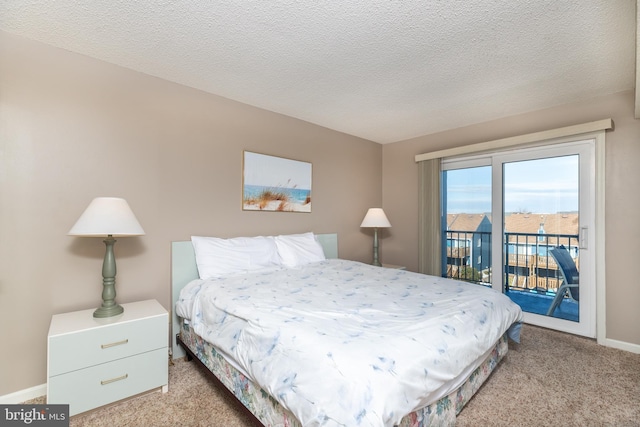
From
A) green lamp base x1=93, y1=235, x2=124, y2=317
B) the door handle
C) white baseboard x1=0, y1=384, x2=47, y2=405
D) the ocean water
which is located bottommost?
white baseboard x1=0, y1=384, x2=47, y2=405

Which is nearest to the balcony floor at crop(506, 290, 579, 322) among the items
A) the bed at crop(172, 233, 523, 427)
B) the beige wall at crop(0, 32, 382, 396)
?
the bed at crop(172, 233, 523, 427)

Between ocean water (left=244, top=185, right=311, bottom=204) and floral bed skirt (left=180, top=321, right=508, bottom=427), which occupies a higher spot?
ocean water (left=244, top=185, right=311, bottom=204)

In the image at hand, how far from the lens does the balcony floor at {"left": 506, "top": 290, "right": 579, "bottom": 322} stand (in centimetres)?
308

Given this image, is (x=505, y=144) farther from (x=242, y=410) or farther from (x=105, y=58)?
(x=105, y=58)

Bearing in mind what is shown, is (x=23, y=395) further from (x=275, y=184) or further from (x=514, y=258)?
(x=514, y=258)

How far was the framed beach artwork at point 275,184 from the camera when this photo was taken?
3.10m

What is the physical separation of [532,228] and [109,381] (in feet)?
13.5

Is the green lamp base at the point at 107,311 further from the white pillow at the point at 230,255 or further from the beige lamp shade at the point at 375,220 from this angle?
the beige lamp shade at the point at 375,220

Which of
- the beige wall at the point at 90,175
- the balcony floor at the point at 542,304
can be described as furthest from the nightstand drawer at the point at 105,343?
the balcony floor at the point at 542,304

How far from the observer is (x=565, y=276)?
124 inches

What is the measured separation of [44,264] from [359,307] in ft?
7.17

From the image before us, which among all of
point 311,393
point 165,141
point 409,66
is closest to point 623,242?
point 409,66

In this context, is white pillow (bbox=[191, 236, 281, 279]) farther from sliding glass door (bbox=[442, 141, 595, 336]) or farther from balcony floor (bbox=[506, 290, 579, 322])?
balcony floor (bbox=[506, 290, 579, 322])

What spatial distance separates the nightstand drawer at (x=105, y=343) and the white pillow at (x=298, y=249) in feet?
4.27
